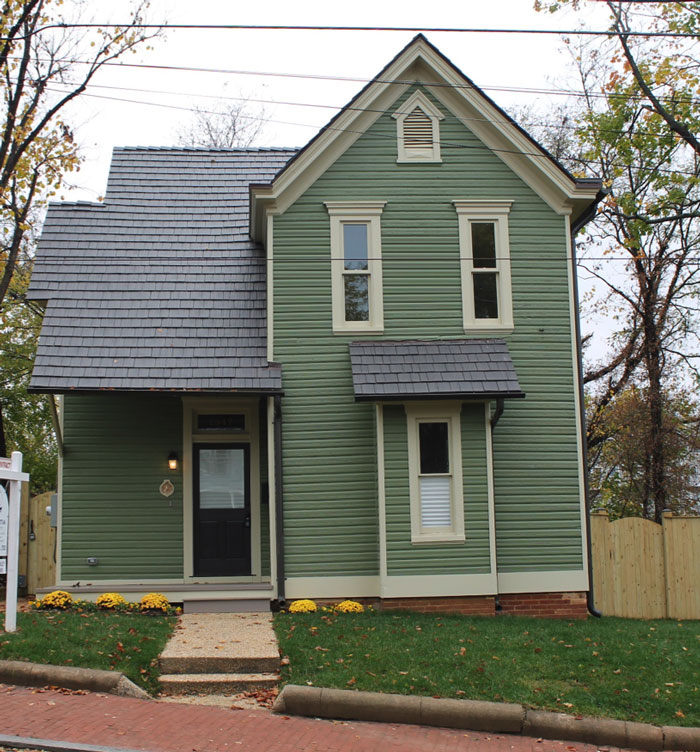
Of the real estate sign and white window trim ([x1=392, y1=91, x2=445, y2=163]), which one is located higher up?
white window trim ([x1=392, y1=91, x2=445, y2=163])

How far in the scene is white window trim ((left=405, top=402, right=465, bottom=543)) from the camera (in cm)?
1316

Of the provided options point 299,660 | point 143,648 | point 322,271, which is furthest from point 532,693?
point 322,271

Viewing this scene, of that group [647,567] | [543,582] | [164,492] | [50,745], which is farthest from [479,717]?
[647,567]

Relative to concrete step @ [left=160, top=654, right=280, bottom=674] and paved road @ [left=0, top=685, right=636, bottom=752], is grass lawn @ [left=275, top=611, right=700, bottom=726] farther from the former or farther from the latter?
paved road @ [left=0, top=685, right=636, bottom=752]

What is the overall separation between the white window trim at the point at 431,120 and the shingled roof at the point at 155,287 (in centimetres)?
320

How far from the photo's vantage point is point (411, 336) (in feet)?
46.0

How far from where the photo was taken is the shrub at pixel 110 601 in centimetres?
1298

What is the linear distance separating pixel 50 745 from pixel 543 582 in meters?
8.34

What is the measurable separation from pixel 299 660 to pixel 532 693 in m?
2.57

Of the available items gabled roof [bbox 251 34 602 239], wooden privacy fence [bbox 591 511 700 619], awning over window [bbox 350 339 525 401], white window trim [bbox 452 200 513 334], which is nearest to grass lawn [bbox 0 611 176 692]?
awning over window [bbox 350 339 525 401]

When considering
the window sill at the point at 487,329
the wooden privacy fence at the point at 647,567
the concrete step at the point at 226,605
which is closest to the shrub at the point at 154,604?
the concrete step at the point at 226,605

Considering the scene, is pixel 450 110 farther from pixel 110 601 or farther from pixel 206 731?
pixel 206 731

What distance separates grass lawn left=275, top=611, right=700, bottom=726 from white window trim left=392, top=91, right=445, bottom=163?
7.29 meters

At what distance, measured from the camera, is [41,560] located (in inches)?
637
